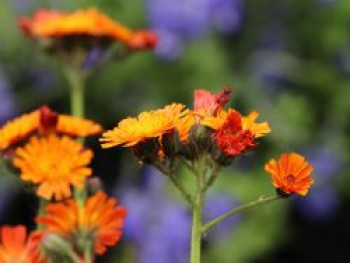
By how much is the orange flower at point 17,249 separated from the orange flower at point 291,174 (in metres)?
0.19

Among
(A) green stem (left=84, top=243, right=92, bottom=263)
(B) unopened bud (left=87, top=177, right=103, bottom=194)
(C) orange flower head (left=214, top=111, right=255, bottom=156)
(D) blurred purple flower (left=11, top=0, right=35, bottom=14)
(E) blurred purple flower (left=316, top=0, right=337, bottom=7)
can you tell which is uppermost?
(E) blurred purple flower (left=316, top=0, right=337, bottom=7)

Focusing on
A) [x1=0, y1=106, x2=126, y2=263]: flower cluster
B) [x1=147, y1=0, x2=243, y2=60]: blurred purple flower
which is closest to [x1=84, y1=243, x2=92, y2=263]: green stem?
[x1=0, y1=106, x2=126, y2=263]: flower cluster

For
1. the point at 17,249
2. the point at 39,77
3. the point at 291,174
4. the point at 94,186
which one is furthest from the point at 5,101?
the point at 291,174

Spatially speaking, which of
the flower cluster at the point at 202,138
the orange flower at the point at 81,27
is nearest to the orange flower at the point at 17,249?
the flower cluster at the point at 202,138

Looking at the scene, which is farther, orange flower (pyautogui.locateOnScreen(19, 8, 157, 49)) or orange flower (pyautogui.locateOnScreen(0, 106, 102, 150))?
orange flower (pyautogui.locateOnScreen(19, 8, 157, 49))

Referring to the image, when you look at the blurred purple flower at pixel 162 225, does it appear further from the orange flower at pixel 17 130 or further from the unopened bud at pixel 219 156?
the unopened bud at pixel 219 156

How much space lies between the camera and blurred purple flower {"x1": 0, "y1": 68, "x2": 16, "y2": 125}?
2740 mm

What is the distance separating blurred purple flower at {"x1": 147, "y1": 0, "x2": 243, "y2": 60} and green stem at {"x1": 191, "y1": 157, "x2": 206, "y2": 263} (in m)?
1.92

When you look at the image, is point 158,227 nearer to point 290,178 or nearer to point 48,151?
point 48,151

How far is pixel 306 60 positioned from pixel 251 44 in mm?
186

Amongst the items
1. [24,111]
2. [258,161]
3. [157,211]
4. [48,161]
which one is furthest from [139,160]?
[24,111]

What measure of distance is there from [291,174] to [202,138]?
0.25ft

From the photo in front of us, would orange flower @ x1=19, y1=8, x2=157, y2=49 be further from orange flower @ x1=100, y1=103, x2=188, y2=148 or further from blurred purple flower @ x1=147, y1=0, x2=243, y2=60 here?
blurred purple flower @ x1=147, y1=0, x2=243, y2=60

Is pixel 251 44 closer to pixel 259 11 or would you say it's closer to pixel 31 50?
pixel 259 11
